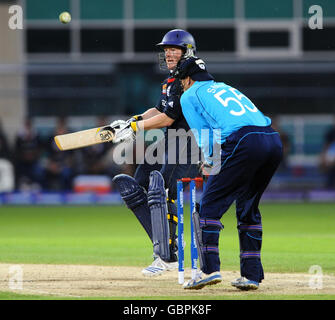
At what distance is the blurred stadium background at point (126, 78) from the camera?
19406 millimetres

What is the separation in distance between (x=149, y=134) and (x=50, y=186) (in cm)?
569

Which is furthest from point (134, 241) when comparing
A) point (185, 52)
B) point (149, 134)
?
point (185, 52)

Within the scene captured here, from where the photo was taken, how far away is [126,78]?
2089cm

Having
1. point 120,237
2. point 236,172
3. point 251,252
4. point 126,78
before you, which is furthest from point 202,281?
point 126,78

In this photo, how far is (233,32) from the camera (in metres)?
25.3

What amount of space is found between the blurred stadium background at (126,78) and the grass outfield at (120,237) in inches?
62.1

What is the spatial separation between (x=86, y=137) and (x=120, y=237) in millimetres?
4608
